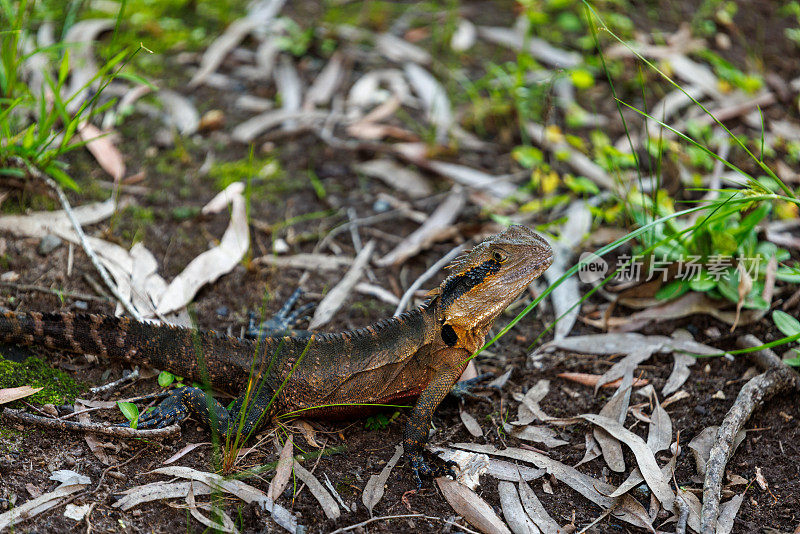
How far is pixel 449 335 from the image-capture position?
4.30 m

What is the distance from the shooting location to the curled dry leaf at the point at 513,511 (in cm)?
360

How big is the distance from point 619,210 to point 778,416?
207 cm

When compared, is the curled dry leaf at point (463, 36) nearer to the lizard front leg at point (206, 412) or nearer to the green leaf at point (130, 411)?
the lizard front leg at point (206, 412)

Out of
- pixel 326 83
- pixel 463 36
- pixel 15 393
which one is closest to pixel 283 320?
pixel 15 393

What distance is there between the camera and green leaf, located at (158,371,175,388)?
4266mm

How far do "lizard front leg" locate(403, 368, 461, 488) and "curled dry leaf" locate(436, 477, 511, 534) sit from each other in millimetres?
85

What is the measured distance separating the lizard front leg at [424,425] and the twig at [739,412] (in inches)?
55.3

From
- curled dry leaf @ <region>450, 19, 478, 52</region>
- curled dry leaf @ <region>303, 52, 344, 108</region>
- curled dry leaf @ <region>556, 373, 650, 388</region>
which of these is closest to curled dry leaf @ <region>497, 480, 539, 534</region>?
curled dry leaf @ <region>556, 373, 650, 388</region>

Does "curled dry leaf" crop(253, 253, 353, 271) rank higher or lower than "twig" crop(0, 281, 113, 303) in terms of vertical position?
lower

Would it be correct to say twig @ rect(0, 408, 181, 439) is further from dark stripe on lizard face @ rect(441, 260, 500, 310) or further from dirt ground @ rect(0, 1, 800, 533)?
dark stripe on lizard face @ rect(441, 260, 500, 310)

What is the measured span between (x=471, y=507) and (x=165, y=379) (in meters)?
2.10

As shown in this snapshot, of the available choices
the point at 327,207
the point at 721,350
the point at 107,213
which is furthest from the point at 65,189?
the point at 721,350

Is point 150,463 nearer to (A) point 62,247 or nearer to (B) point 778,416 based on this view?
(A) point 62,247

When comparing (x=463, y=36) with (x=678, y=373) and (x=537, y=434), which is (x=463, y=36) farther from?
(x=537, y=434)
